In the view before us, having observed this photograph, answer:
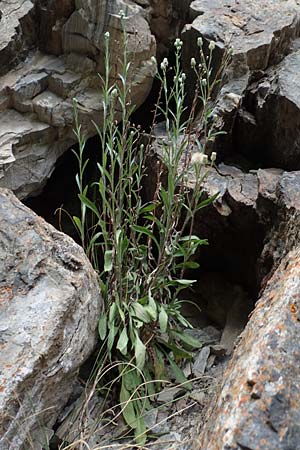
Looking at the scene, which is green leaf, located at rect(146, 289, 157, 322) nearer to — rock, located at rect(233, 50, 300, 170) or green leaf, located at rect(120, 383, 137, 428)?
green leaf, located at rect(120, 383, 137, 428)

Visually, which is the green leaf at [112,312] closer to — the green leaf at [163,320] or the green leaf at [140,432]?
the green leaf at [163,320]

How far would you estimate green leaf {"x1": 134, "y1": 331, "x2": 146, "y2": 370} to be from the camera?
191 cm

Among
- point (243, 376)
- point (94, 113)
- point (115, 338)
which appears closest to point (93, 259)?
point (115, 338)

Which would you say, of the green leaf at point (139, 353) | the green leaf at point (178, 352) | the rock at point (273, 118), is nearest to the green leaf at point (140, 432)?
the green leaf at point (139, 353)

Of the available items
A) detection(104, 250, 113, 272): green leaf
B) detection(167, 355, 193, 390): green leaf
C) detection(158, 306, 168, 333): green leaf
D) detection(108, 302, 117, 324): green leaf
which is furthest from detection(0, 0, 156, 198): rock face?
detection(167, 355, 193, 390): green leaf

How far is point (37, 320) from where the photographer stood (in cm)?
161

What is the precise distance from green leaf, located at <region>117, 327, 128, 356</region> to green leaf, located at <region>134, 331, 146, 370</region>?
0.04 metres

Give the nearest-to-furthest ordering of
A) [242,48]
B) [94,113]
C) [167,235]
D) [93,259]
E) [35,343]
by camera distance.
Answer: [35,343] → [167,235] → [93,259] → [242,48] → [94,113]

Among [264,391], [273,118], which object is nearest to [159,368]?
[264,391]

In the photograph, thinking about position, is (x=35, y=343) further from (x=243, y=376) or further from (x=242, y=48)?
(x=242, y=48)

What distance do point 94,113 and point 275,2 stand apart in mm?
1073

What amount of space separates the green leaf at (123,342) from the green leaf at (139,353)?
40mm

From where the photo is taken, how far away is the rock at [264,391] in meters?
1.11

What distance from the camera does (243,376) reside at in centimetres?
122
